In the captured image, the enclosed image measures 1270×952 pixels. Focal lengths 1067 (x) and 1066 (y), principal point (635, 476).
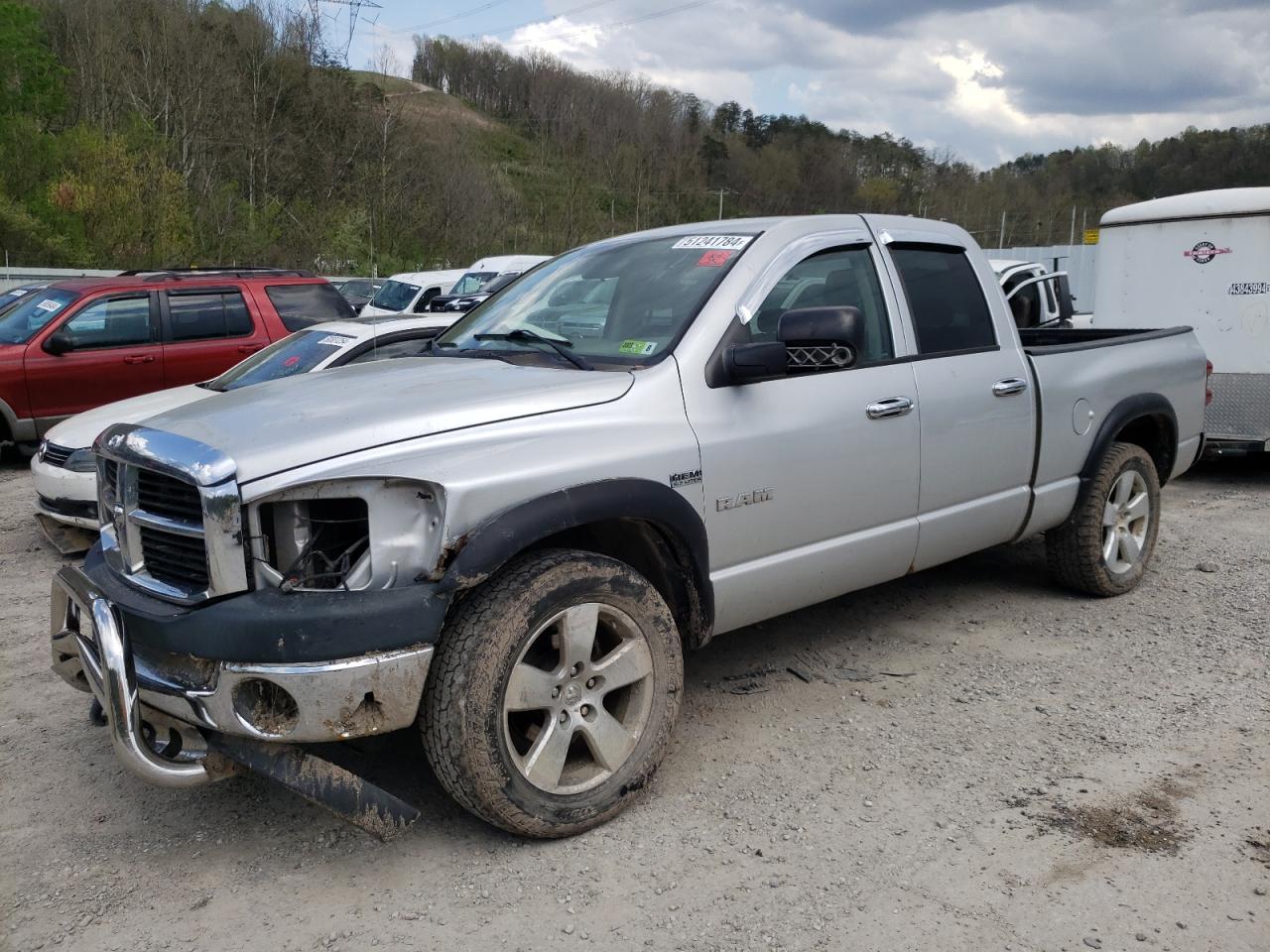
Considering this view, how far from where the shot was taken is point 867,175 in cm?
6769

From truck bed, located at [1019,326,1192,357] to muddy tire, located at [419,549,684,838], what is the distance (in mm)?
2725

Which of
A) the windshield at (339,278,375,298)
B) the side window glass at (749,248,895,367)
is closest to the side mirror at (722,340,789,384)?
the side window glass at (749,248,895,367)

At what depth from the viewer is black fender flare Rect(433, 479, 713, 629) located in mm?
2969

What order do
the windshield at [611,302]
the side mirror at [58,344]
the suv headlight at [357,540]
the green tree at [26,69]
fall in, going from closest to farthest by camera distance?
the suv headlight at [357,540] → the windshield at [611,302] → the side mirror at [58,344] → the green tree at [26,69]

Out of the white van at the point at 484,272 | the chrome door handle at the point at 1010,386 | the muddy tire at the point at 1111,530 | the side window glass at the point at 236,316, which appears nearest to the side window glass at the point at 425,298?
the white van at the point at 484,272

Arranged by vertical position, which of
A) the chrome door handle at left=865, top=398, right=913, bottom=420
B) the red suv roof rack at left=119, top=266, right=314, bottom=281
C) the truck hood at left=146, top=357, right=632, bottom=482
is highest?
the red suv roof rack at left=119, top=266, right=314, bottom=281

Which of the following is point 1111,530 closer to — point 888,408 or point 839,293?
point 888,408

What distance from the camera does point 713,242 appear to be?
420 cm

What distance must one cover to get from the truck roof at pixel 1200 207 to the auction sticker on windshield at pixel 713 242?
706 centimetres

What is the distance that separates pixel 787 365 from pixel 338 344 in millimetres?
4346

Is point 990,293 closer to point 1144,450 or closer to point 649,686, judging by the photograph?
point 1144,450

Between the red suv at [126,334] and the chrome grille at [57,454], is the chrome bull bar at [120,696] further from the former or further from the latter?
the red suv at [126,334]

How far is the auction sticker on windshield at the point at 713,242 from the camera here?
4.12 metres

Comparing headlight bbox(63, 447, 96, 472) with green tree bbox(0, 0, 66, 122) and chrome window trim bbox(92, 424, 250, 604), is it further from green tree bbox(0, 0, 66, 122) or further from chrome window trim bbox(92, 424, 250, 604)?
green tree bbox(0, 0, 66, 122)
